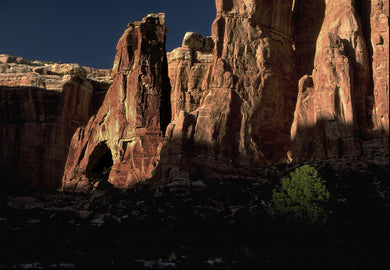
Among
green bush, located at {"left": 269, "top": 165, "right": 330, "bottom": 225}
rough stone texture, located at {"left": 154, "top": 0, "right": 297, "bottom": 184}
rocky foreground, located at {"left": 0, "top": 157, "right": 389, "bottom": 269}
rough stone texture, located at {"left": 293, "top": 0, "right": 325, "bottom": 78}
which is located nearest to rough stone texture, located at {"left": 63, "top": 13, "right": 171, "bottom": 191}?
rocky foreground, located at {"left": 0, "top": 157, "right": 389, "bottom": 269}

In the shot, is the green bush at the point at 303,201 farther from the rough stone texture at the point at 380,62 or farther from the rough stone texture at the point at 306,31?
the rough stone texture at the point at 306,31

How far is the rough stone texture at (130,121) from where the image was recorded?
5850cm

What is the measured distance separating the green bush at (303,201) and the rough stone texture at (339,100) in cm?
739

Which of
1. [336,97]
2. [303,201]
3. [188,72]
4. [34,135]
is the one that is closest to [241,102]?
[336,97]

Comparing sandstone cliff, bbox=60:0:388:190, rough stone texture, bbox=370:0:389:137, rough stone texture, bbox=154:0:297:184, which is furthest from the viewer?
rough stone texture, bbox=154:0:297:184

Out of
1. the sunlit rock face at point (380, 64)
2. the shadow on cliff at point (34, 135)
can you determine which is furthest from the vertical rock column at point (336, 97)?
the shadow on cliff at point (34, 135)

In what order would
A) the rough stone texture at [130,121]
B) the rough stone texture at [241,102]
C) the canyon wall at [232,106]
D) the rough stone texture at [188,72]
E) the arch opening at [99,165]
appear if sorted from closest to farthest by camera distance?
1. the canyon wall at [232,106]
2. the rough stone texture at [241,102]
3. the rough stone texture at [130,121]
4. the arch opening at [99,165]
5. the rough stone texture at [188,72]

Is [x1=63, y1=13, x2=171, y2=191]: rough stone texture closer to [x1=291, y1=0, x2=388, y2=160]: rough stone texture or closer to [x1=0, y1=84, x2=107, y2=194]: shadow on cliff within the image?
[x1=0, y1=84, x2=107, y2=194]: shadow on cliff

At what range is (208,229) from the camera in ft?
131

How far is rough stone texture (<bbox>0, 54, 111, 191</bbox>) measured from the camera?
76181mm

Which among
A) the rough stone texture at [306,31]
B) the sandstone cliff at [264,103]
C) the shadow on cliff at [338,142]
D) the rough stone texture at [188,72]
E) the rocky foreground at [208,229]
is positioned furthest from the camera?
the rough stone texture at [188,72]

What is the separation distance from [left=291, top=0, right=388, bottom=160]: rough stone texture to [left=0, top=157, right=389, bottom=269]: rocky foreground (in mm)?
2502

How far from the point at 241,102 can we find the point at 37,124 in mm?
34230

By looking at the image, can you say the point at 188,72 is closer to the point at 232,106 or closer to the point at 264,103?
the point at 264,103
